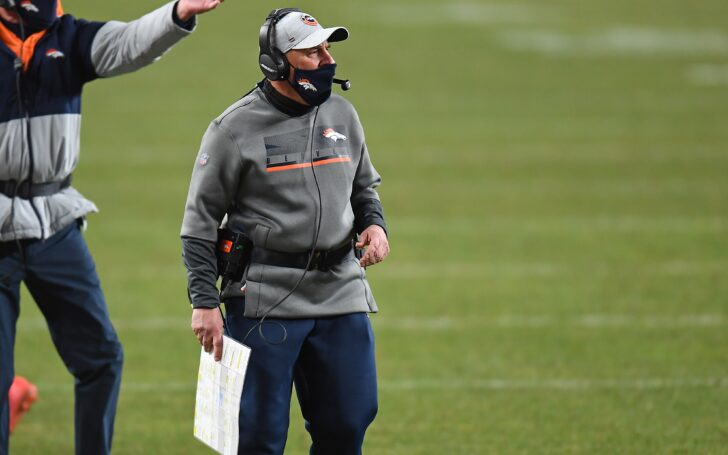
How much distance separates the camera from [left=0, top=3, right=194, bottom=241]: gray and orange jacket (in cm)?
557

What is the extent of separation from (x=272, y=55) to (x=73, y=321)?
4.83 feet

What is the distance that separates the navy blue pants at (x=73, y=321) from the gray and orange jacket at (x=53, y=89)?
0.10 meters

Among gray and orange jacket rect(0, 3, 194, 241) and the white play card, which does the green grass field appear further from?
the white play card

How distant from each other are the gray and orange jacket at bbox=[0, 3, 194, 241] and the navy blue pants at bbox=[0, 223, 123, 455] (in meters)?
0.10

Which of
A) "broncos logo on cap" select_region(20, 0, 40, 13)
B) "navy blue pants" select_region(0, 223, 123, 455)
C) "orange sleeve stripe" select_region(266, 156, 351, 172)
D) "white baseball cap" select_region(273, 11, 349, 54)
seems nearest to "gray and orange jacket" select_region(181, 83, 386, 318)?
"orange sleeve stripe" select_region(266, 156, 351, 172)

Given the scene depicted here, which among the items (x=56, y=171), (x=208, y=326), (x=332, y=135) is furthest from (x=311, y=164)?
(x=56, y=171)

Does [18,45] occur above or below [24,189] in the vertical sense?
above

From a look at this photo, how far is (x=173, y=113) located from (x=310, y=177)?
48.9 ft

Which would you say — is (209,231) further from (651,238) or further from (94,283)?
(651,238)

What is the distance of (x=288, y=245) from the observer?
203 inches

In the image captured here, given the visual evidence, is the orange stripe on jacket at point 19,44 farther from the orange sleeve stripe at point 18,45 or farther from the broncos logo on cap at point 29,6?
the broncos logo on cap at point 29,6

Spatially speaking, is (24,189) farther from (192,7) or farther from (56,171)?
(192,7)

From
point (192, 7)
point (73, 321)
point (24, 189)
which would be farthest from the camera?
point (73, 321)

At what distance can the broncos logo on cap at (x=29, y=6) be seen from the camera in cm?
556
